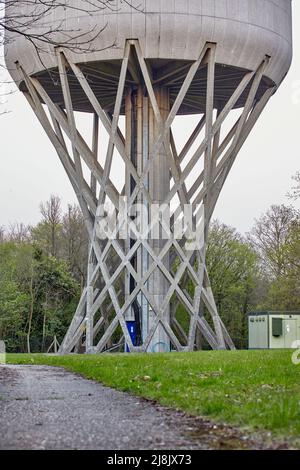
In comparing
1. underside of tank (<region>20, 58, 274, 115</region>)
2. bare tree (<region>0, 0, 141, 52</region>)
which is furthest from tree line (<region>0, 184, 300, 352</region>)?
bare tree (<region>0, 0, 141, 52</region>)

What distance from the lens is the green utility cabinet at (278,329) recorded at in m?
32.1

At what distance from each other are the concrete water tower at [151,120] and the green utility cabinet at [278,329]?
21.1 ft

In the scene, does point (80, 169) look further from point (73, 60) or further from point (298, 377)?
point (298, 377)

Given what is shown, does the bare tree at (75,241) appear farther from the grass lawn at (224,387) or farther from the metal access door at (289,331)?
the grass lawn at (224,387)

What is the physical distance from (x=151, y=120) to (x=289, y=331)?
11.0 meters

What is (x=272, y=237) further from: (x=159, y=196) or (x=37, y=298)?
(x=159, y=196)

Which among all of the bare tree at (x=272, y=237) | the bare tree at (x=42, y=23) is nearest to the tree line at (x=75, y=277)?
the bare tree at (x=272, y=237)

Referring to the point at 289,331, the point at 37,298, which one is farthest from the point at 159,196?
the point at 37,298

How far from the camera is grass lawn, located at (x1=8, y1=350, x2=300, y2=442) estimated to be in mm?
6344

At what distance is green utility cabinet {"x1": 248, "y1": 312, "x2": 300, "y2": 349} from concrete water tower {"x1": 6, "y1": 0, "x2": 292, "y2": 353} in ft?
21.1

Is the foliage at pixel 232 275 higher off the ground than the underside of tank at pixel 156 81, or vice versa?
the underside of tank at pixel 156 81

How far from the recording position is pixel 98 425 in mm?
6477

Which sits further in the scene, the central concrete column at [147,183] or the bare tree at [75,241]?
the bare tree at [75,241]

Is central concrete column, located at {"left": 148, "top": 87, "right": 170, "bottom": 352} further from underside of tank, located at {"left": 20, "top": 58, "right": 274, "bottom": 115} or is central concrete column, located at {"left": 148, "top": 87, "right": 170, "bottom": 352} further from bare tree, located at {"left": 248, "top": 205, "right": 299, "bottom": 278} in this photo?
bare tree, located at {"left": 248, "top": 205, "right": 299, "bottom": 278}
